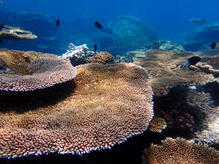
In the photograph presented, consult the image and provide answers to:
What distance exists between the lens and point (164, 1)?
126 meters

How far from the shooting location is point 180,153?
300cm

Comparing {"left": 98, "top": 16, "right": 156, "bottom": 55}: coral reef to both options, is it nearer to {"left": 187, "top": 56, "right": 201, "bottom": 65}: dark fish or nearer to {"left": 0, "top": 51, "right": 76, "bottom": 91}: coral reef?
{"left": 187, "top": 56, "right": 201, "bottom": 65}: dark fish

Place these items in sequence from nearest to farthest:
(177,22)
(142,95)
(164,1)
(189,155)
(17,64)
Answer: (189,155) < (142,95) < (17,64) < (177,22) < (164,1)

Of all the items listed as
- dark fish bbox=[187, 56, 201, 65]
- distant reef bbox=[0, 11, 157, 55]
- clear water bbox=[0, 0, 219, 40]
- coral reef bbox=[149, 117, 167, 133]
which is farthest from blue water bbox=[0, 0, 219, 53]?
coral reef bbox=[149, 117, 167, 133]

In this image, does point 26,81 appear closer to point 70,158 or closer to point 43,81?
point 43,81

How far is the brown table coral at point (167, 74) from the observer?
454 centimetres

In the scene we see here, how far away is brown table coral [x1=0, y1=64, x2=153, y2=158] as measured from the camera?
7.15 ft

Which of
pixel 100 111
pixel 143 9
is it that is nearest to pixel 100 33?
pixel 100 111

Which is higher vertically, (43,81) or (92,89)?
(43,81)

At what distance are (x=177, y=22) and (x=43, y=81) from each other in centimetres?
10694

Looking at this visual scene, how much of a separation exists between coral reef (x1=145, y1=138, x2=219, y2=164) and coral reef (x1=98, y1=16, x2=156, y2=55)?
23490 millimetres

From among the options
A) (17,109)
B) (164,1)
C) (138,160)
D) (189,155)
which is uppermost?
(164,1)

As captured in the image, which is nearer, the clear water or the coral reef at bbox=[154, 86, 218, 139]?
the coral reef at bbox=[154, 86, 218, 139]

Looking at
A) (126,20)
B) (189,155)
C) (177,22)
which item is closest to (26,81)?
(189,155)
